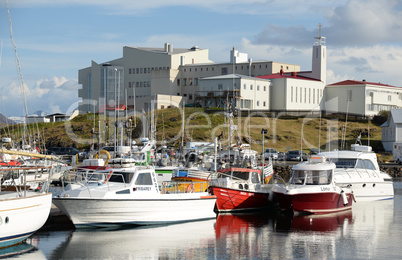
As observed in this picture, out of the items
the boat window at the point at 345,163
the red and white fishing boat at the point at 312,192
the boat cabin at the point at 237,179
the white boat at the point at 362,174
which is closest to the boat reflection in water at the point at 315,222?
the red and white fishing boat at the point at 312,192

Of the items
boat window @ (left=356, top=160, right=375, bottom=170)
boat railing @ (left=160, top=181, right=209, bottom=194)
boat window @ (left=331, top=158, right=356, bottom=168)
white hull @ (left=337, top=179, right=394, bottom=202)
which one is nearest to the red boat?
boat railing @ (left=160, top=181, right=209, bottom=194)

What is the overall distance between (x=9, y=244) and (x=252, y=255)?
30.9ft

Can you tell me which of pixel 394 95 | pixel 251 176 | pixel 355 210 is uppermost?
pixel 394 95

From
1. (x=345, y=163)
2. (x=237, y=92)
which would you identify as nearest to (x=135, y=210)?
(x=345, y=163)

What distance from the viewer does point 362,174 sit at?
41.0 m

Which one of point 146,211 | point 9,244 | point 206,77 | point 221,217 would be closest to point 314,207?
point 221,217

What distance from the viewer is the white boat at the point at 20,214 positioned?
2225 centimetres

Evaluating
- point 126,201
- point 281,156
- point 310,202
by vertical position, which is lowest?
point 310,202

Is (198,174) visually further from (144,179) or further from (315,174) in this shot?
(144,179)

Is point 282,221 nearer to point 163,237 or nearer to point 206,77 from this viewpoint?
point 163,237

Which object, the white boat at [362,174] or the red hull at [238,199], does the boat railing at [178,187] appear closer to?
the red hull at [238,199]

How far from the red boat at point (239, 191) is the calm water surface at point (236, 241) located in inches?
41.8

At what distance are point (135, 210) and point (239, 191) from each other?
8110 millimetres

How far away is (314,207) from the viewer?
1339 inches
